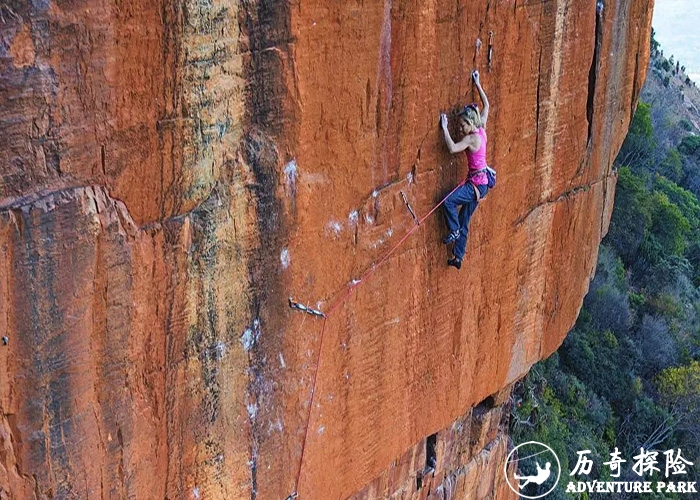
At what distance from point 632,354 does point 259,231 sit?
12314 mm

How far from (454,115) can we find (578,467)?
8572 mm

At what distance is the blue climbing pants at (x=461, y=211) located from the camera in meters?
5.07

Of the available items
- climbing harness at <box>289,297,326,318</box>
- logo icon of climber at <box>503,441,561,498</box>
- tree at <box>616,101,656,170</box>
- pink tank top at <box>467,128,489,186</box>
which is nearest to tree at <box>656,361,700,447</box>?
logo icon of climber at <box>503,441,561,498</box>

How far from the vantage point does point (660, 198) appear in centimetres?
1789

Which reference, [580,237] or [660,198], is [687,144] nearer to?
[660,198]

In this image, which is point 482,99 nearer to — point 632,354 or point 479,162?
point 479,162

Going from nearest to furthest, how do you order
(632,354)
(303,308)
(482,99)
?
1. (303,308)
2. (482,99)
3. (632,354)

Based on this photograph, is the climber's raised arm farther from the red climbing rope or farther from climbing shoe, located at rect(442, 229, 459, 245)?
the red climbing rope

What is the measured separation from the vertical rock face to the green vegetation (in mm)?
6087

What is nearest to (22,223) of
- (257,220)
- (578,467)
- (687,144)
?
(257,220)

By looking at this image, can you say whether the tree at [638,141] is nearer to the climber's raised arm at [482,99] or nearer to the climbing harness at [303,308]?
the climber's raised arm at [482,99]

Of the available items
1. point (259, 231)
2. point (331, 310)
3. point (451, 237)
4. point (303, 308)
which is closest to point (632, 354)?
point (451, 237)

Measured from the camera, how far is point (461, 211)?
522 cm

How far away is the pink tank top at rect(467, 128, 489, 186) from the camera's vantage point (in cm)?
500
